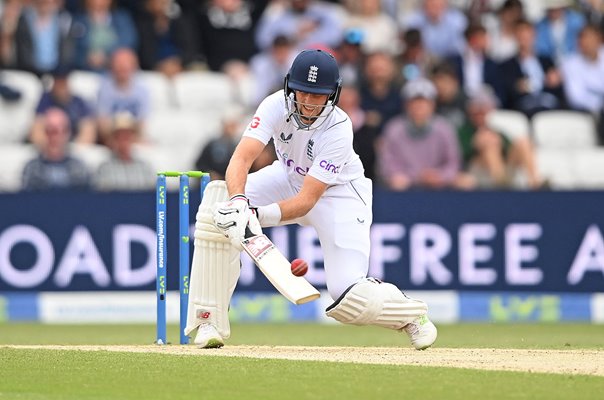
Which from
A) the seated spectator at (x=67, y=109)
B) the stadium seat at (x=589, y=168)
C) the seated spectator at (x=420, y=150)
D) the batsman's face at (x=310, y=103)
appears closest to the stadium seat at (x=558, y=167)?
the stadium seat at (x=589, y=168)

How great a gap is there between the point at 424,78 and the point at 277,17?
1558 millimetres

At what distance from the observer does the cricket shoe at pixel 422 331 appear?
7.20 metres

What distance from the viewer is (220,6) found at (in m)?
13.1

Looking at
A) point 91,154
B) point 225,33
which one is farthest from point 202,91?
point 91,154

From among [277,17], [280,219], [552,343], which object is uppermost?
[277,17]

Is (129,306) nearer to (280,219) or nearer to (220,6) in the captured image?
(220,6)

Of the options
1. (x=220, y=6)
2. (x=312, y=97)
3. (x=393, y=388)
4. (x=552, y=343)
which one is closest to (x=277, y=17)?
(x=220, y=6)

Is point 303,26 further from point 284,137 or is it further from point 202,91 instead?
point 284,137

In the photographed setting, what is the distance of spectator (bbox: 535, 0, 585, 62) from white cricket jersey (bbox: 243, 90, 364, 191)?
7112mm

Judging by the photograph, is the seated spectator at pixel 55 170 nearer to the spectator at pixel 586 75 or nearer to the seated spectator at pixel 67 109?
the seated spectator at pixel 67 109

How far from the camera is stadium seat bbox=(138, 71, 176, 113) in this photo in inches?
508

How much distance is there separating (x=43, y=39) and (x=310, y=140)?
6203 millimetres

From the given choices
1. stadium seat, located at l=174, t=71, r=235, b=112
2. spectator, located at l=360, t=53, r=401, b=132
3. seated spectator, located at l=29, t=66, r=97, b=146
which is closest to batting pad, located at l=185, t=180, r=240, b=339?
seated spectator, located at l=29, t=66, r=97, b=146

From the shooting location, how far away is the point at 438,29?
13.3m
